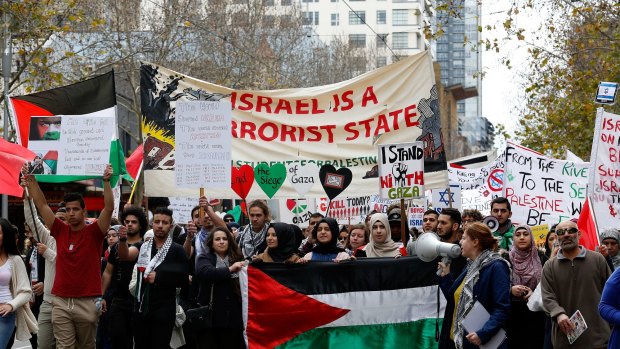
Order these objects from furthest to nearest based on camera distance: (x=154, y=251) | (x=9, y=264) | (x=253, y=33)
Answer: (x=253, y=33), (x=154, y=251), (x=9, y=264)

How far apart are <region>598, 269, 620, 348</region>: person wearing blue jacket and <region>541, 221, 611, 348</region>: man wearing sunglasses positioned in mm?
1526

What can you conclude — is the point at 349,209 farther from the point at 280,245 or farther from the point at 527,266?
the point at 280,245

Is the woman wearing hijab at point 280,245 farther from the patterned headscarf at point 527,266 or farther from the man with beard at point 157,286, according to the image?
the patterned headscarf at point 527,266

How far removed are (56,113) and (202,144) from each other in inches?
61.3

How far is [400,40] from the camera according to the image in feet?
318

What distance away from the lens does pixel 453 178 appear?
21.2 m

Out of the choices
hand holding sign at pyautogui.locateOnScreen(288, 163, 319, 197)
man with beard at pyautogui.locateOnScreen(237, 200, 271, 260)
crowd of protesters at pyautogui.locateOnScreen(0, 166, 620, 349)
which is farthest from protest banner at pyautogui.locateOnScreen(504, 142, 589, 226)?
man with beard at pyautogui.locateOnScreen(237, 200, 271, 260)

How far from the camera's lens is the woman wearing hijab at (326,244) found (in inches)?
379

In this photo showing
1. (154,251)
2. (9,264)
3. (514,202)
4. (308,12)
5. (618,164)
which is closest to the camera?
(9,264)

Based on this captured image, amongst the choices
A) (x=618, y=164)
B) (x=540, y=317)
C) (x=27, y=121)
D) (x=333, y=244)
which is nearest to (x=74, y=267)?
(x=27, y=121)

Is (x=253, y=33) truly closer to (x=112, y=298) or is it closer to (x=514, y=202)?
(x=514, y=202)

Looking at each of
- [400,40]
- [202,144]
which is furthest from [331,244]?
[400,40]

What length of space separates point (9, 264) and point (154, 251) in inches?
52.3

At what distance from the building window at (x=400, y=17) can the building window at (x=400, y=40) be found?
4.77ft
